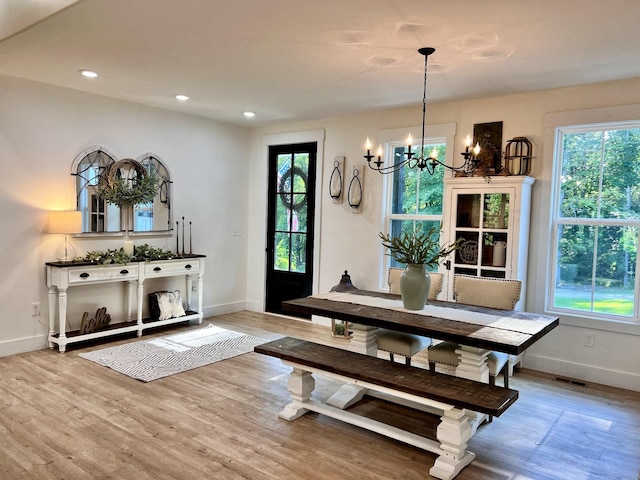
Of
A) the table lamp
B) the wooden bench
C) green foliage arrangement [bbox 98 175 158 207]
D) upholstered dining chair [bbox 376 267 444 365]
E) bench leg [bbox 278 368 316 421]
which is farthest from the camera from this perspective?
green foliage arrangement [bbox 98 175 158 207]

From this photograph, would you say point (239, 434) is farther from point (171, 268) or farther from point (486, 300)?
point (171, 268)

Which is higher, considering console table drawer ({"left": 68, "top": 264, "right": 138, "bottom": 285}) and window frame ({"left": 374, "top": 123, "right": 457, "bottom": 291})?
window frame ({"left": 374, "top": 123, "right": 457, "bottom": 291})

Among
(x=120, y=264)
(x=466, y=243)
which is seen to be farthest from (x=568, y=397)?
(x=120, y=264)

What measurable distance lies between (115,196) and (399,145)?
318 centimetres

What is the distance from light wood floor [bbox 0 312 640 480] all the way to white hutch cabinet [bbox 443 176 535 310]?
1.04 metres

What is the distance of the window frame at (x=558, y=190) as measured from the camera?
3812 mm

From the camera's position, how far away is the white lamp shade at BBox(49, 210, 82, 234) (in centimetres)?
433

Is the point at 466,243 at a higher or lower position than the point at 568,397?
higher

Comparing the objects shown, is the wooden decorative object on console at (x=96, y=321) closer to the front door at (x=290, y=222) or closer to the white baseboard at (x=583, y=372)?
the front door at (x=290, y=222)

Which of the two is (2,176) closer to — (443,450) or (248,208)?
(248,208)

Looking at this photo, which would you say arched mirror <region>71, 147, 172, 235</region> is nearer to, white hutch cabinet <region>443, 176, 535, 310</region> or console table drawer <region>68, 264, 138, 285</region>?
console table drawer <region>68, 264, 138, 285</region>

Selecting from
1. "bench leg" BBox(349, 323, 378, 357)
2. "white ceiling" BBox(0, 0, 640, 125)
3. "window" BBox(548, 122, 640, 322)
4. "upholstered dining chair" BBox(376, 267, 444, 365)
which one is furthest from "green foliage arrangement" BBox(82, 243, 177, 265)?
"window" BBox(548, 122, 640, 322)

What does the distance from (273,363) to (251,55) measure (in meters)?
2.67

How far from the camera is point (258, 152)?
6.39 meters
